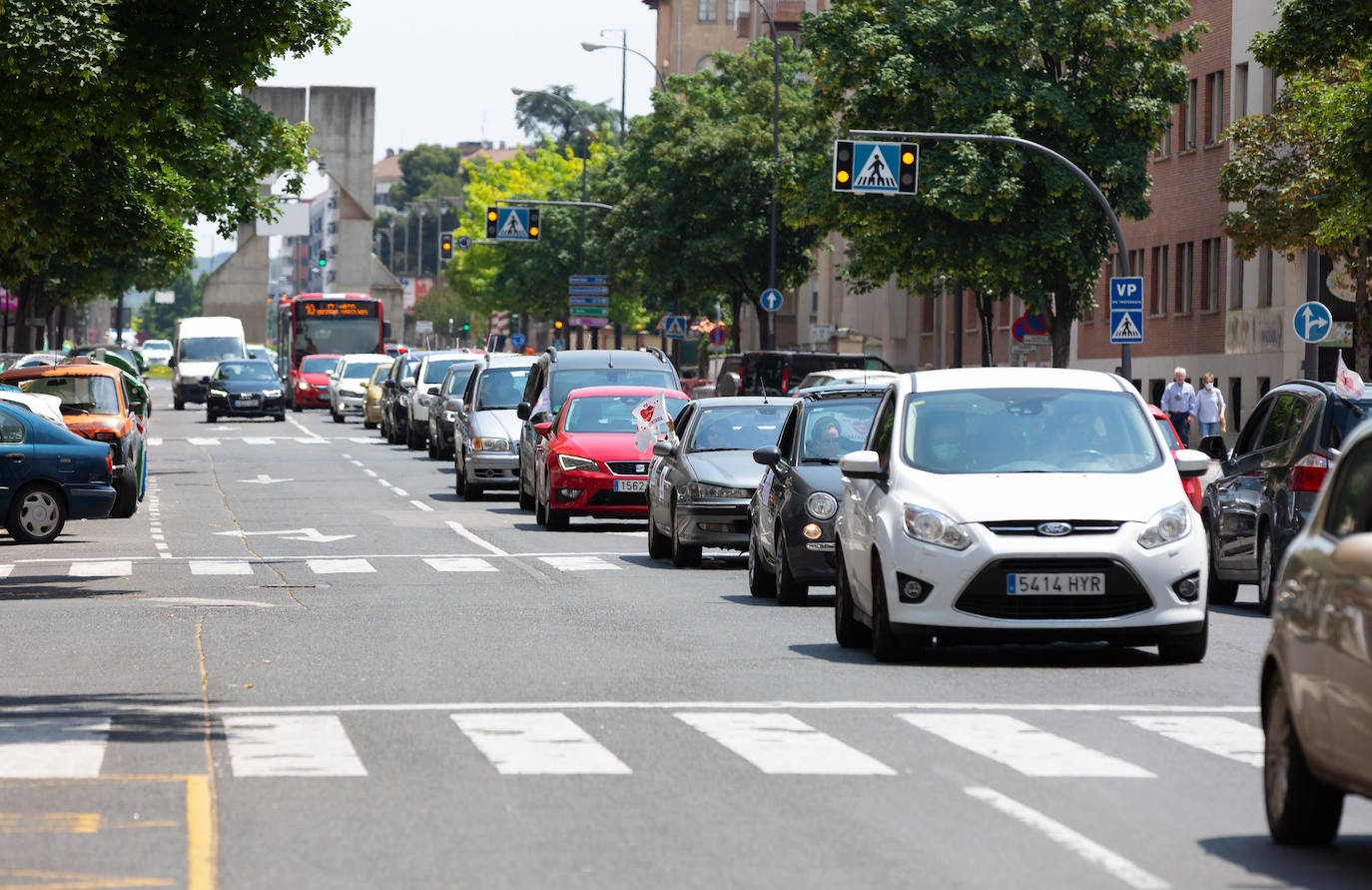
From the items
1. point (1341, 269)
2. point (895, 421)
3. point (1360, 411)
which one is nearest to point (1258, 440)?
point (1360, 411)

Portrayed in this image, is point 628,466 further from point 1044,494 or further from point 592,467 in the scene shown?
point 1044,494

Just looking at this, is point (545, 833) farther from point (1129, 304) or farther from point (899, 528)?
point (1129, 304)

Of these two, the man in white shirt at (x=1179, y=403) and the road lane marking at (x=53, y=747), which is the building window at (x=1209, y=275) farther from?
the road lane marking at (x=53, y=747)

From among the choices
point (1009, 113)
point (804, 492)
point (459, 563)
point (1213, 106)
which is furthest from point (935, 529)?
point (1213, 106)

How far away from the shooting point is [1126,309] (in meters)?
37.0

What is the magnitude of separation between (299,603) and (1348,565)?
11.8 m

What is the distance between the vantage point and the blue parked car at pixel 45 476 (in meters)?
24.7

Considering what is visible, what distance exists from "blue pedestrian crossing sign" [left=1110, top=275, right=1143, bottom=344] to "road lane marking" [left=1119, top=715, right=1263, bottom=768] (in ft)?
84.9

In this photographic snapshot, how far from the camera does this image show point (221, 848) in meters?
7.73

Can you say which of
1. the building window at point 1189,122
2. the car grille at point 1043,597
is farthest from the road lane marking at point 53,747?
the building window at point 1189,122

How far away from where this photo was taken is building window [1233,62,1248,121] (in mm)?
53000

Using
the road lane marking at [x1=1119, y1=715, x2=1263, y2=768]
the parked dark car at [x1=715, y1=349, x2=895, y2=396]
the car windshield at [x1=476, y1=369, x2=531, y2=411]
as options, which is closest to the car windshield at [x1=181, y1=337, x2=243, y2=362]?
the parked dark car at [x1=715, y1=349, x2=895, y2=396]

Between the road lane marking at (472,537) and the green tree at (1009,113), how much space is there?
19.9 metres

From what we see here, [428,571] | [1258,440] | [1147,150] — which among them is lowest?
[428,571]
